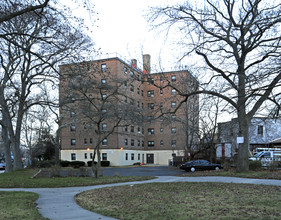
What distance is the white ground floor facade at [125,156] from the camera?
4945 cm

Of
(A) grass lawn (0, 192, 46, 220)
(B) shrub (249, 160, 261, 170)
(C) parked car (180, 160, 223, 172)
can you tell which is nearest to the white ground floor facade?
(C) parked car (180, 160, 223, 172)

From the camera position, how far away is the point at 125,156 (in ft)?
169

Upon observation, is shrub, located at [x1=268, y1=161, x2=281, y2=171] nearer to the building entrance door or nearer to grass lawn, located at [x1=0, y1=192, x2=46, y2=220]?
grass lawn, located at [x1=0, y1=192, x2=46, y2=220]

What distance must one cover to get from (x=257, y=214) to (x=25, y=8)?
32.7 ft

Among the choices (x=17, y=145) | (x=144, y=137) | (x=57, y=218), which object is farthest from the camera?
(x=144, y=137)

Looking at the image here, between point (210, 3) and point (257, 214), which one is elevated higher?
point (210, 3)

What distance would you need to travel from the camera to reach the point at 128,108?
70.7ft

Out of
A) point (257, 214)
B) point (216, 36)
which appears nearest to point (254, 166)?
point (216, 36)

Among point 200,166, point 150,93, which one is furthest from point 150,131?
point 200,166

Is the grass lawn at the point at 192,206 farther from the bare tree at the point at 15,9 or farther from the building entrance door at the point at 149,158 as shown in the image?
A: the building entrance door at the point at 149,158

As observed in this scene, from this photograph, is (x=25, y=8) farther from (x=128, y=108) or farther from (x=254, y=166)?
(x=254, y=166)

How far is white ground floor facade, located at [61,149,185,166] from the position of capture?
49.5m

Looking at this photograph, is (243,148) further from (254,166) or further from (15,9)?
(15,9)

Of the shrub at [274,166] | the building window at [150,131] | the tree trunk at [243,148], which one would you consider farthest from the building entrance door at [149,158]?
the tree trunk at [243,148]
